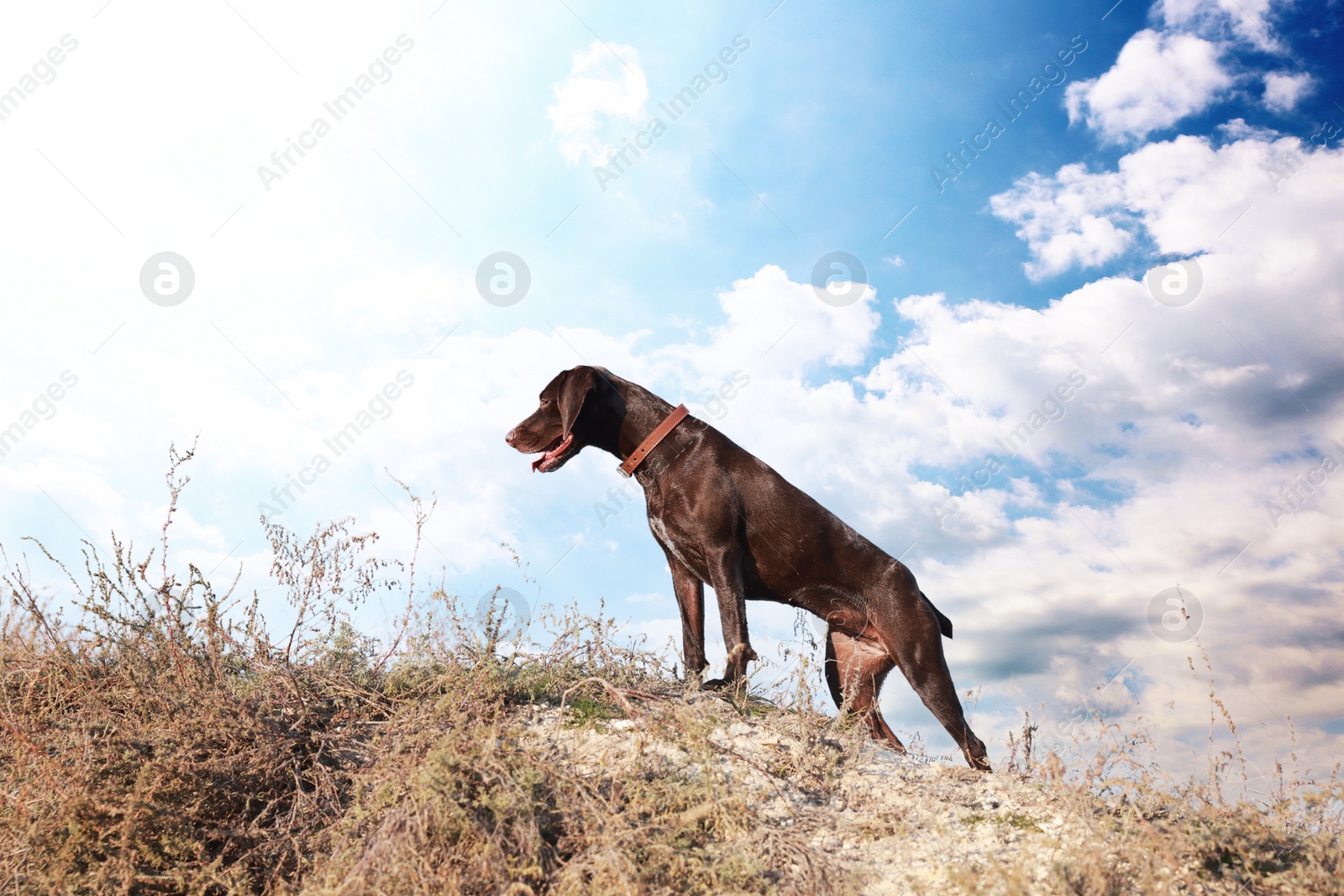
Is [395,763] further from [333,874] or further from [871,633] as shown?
[871,633]

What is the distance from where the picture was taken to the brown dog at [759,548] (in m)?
5.02

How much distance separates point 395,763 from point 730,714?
1659mm

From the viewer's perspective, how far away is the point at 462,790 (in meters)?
2.76

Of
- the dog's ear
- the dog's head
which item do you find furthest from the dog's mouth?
the dog's ear

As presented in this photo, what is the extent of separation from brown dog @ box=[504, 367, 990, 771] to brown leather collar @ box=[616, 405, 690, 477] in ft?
0.09

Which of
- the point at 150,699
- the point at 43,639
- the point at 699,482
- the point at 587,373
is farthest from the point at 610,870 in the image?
the point at 43,639

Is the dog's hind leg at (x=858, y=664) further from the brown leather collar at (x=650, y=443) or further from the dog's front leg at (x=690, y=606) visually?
the brown leather collar at (x=650, y=443)

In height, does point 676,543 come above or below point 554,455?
below

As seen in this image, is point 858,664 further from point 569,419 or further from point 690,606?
point 569,419

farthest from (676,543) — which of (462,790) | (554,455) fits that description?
(462,790)

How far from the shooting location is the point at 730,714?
4035 mm

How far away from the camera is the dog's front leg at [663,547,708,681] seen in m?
5.05

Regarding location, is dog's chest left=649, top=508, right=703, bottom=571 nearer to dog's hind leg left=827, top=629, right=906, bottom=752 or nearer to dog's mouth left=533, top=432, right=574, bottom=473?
dog's mouth left=533, top=432, right=574, bottom=473

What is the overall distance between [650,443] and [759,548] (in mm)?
1010
